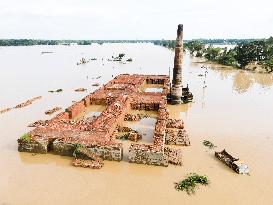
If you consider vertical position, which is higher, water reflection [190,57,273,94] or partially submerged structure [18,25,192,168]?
water reflection [190,57,273,94]

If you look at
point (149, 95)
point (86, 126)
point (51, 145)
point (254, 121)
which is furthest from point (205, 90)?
point (51, 145)

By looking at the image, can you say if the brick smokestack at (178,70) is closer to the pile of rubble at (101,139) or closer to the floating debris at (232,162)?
the pile of rubble at (101,139)

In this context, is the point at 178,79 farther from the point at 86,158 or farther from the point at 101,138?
the point at 86,158

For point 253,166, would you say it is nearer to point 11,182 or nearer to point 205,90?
point 11,182

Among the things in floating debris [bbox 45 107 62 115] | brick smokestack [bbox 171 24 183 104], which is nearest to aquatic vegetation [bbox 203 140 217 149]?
brick smokestack [bbox 171 24 183 104]

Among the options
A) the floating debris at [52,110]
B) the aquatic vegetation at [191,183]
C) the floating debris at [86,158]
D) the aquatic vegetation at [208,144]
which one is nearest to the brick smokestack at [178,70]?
the aquatic vegetation at [208,144]

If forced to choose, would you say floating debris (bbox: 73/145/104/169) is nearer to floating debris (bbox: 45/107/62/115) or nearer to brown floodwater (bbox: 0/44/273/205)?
brown floodwater (bbox: 0/44/273/205)

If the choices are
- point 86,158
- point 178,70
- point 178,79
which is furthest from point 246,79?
point 86,158
